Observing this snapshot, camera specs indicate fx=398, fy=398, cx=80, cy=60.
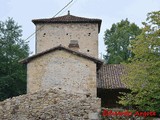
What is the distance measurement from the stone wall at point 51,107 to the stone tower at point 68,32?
14.7m

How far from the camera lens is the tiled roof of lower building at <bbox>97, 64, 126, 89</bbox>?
83.7ft

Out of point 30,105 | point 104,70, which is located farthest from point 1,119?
point 104,70

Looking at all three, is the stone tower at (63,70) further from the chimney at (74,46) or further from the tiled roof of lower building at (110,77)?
the chimney at (74,46)

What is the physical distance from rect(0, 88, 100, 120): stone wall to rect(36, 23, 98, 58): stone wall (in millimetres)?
14660

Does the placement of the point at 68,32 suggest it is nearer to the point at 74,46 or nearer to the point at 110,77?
the point at 74,46

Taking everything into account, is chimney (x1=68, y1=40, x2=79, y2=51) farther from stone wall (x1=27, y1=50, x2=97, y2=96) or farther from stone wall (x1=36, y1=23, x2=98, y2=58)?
stone wall (x1=27, y1=50, x2=97, y2=96)

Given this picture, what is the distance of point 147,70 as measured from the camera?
1853 centimetres

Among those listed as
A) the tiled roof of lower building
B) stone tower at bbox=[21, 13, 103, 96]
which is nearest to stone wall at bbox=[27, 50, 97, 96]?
stone tower at bbox=[21, 13, 103, 96]

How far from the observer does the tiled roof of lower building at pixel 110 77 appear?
2550 cm

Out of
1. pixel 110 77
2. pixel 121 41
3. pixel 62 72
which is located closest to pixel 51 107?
pixel 62 72

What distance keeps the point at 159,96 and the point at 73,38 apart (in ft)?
49.7

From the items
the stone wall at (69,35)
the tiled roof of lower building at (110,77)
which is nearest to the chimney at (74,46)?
the stone wall at (69,35)

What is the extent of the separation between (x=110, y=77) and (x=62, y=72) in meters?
4.22

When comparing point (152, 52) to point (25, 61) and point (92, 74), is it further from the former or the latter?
point (25, 61)
